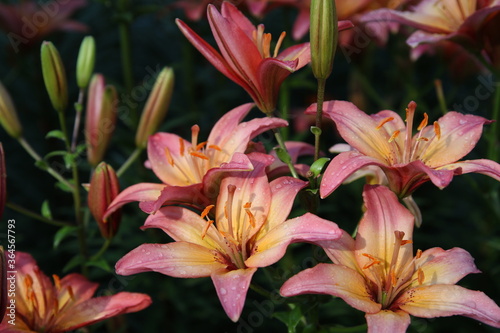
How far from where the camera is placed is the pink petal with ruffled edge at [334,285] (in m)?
0.84

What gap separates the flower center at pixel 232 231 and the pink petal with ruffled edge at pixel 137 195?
116 mm

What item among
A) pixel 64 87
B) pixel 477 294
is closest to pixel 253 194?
pixel 477 294

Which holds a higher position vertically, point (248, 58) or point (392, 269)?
point (248, 58)

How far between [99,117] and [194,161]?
0.35 metres

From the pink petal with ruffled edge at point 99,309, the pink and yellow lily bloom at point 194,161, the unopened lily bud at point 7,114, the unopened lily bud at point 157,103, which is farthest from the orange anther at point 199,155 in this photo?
the unopened lily bud at point 7,114

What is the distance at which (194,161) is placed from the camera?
107 centimetres

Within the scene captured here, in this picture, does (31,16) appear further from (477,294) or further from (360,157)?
(477,294)

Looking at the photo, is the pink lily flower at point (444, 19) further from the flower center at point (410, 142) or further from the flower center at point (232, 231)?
the flower center at point (232, 231)

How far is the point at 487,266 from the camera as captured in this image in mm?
1716

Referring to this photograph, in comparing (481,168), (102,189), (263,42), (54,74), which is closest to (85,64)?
(54,74)

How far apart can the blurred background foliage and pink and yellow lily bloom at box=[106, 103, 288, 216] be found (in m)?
0.30

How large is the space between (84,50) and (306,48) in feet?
1.62

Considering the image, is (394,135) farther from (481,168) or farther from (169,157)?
(169,157)

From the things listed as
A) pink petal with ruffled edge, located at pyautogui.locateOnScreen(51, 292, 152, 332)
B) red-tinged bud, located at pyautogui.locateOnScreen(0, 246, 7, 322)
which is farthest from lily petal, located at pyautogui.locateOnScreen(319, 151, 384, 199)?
red-tinged bud, located at pyautogui.locateOnScreen(0, 246, 7, 322)
